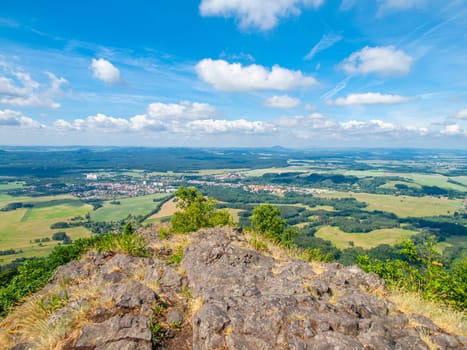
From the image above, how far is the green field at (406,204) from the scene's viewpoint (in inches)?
4665

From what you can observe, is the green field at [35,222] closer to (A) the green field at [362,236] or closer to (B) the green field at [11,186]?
(B) the green field at [11,186]

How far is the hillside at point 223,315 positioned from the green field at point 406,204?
12723 centimetres

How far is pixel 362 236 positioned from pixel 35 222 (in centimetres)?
10716

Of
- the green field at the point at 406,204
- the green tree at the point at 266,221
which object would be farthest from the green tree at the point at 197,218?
the green field at the point at 406,204

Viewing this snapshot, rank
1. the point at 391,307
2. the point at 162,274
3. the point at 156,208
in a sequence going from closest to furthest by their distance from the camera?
the point at 391,307, the point at 162,274, the point at 156,208

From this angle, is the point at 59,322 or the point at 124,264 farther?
the point at 124,264

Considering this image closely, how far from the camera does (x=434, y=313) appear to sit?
26.2ft

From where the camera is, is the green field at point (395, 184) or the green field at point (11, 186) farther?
the green field at point (395, 184)

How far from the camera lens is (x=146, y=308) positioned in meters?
7.07

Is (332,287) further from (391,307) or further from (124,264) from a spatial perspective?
(124,264)

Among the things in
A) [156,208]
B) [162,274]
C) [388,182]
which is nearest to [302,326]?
[162,274]

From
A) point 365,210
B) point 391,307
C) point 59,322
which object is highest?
point 59,322

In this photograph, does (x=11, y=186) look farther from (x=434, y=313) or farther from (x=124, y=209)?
(x=434, y=313)

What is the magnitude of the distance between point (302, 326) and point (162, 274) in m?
5.55
